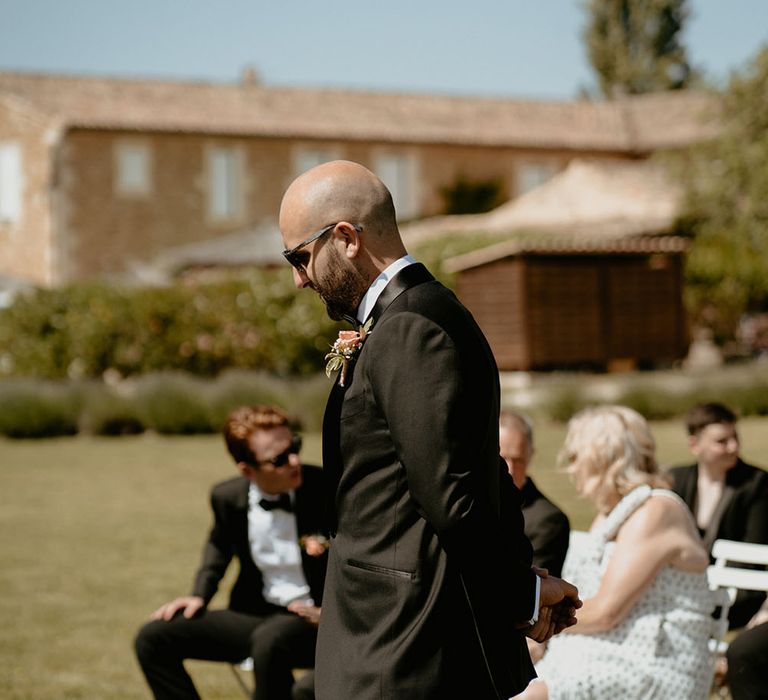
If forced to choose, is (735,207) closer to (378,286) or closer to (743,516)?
(743,516)

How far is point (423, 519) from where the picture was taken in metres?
2.80

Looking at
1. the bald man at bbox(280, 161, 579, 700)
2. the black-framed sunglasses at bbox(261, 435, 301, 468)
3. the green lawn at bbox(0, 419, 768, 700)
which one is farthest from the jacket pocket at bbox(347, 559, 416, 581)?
the green lawn at bbox(0, 419, 768, 700)

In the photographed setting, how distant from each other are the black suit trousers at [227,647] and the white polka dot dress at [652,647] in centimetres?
115

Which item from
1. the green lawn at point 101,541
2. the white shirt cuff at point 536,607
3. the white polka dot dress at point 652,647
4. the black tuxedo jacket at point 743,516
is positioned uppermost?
the white shirt cuff at point 536,607

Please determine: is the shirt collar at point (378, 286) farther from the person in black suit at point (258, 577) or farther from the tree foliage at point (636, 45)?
the tree foliage at point (636, 45)

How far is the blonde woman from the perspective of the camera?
459 centimetres

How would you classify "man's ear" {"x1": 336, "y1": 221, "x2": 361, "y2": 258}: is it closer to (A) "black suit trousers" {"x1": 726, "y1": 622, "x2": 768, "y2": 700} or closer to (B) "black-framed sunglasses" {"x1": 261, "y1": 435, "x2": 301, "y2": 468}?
(B) "black-framed sunglasses" {"x1": 261, "y1": 435, "x2": 301, "y2": 468}

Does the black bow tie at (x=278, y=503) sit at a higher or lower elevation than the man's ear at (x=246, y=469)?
lower

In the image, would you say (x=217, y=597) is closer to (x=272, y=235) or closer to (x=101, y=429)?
(x=101, y=429)

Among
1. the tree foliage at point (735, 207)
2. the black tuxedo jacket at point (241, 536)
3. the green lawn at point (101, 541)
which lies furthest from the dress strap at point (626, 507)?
the tree foliage at point (735, 207)

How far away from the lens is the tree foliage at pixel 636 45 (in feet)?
202

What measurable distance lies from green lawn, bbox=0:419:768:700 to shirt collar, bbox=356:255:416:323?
4.27 meters

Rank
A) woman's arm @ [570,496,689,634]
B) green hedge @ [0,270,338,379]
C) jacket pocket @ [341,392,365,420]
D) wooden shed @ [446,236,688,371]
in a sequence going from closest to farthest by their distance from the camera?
jacket pocket @ [341,392,365,420] → woman's arm @ [570,496,689,634] → green hedge @ [0,270,338,379] → wooden shed @ [446,236,688,371]

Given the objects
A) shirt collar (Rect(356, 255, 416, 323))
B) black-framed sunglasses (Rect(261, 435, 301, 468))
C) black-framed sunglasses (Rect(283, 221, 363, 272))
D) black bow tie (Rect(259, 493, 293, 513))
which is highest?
black-framed sunglasses (Rect(283, 221, 363, 272))
